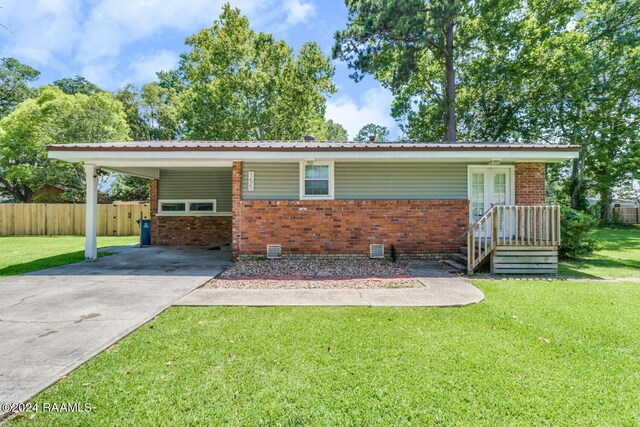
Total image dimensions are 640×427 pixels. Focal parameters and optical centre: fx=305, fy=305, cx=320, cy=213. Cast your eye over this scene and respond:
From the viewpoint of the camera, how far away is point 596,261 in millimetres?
8750

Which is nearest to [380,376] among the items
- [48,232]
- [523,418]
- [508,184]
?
[523,418]

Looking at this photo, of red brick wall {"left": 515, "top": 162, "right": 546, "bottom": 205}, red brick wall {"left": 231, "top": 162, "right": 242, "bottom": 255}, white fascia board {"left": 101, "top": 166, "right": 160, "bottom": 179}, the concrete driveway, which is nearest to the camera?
the concrete driveway

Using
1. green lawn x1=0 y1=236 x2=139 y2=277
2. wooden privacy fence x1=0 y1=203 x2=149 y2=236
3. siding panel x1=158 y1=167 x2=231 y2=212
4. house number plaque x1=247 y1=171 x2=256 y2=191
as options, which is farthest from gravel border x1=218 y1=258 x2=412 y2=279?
wooden privacy fence x1=0 y1=203 x2=149 y2=236

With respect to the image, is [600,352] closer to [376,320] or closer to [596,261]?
[376,320]

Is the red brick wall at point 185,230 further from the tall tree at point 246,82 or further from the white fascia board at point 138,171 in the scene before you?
the tall tree at point 246,82

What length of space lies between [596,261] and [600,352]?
756 centimetres

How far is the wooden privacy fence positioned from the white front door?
15382 mm

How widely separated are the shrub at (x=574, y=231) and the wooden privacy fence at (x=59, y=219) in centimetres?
1779

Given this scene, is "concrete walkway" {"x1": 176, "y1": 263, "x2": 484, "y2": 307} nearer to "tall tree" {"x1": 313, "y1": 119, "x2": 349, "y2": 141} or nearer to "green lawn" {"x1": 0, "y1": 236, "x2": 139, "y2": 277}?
"green lawn" {"x1": 0, "y1": 236, "x2": 139, "y2": 277}

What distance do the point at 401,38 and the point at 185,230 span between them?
14021 millimetres

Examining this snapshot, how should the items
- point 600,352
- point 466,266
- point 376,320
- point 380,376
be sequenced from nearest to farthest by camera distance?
point 380,376
point 600,352
point 376,320
point 466,266

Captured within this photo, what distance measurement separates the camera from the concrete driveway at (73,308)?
279 centimetres

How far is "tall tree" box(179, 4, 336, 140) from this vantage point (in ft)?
68.3

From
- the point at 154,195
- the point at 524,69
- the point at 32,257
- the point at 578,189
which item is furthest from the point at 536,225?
the point at 578,189
